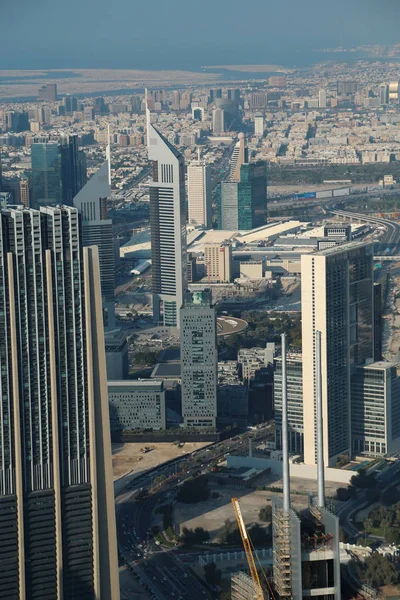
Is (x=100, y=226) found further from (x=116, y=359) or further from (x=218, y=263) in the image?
(x=116, y=359)

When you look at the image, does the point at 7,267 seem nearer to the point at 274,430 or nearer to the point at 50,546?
the point at 50,546

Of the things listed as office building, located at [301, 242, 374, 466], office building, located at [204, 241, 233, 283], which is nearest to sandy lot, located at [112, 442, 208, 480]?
office building, located at [301, 242, 374, 466]

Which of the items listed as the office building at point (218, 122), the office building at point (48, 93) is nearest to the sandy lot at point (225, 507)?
the office building at point (218, 122)

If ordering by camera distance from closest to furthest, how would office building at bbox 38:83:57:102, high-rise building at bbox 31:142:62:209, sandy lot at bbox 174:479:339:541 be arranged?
sandy lot at bbox 174:479:339:541, high-rise building at bbox 31:142:62:209, office building at bbox 38:83:57:102

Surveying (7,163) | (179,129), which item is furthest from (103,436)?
(179,129)

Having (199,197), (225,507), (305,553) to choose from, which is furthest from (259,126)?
(305,553)

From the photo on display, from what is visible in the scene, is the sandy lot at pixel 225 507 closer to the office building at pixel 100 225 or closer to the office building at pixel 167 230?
the office building at pixel 100 225

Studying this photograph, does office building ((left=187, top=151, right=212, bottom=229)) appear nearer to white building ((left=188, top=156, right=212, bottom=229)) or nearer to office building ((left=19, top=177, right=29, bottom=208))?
white building ((left=188, top=156, right=212, bottom=229))
